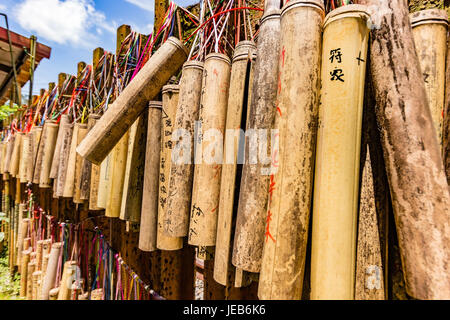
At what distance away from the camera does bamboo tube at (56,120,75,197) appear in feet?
4.21

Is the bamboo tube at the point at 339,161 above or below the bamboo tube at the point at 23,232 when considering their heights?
above

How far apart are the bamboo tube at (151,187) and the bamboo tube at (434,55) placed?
0.75m

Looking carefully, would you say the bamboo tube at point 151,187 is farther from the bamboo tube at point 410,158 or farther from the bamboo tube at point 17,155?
the bamboo tube at point 17,155

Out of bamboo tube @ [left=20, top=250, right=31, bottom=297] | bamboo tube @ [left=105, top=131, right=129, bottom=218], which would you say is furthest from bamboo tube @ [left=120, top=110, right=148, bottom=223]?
bamboo tube @ [left=20, top=250, right=31, bottom=297]

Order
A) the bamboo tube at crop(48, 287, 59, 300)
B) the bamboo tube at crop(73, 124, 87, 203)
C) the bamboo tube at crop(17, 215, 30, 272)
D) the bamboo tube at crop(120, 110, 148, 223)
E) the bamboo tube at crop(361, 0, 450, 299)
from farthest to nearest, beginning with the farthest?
the bamboo tube at crop(17, 215, 30, 272), the bamboo tube at crop(48, 287, 59, 300), the bamboo tube at crop(73, 124, 87, 203), the bamboo tube at crop(120, 110, 148, 223), the bamboo tube at crop(361, 0, 450, 299)

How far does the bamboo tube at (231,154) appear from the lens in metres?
0.59

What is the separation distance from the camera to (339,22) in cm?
46

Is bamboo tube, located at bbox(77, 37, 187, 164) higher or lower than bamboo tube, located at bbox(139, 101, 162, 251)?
higher

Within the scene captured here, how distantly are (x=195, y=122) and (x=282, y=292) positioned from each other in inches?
19.7

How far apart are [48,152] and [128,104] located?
1122mm

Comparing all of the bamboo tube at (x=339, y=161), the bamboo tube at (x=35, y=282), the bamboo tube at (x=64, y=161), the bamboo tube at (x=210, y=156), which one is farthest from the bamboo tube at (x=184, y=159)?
the bamboo tube at (x=35, y=282)

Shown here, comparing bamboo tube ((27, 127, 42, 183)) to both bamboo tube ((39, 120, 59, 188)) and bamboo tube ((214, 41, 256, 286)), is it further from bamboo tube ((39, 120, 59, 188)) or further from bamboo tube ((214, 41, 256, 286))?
bamboo tube ((214, 41, 256, 286))

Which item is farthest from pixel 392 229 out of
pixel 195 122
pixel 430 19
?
pixel 195 122

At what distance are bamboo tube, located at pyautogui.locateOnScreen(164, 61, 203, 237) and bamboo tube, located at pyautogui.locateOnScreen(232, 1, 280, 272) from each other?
206 millimetres
